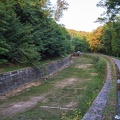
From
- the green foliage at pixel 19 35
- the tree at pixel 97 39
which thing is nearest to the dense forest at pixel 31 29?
the green foliage at pixel 19 35

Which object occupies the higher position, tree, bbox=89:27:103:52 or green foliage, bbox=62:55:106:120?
tree, bbox=89:27:103:52

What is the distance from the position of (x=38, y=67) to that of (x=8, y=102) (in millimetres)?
6912

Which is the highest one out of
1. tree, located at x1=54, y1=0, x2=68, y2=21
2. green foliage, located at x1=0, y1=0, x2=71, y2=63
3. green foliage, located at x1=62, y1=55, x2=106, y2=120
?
tree, located at x1=54, y1=0, x2=68, y2=21

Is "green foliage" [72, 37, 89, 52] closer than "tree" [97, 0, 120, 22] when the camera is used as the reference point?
No

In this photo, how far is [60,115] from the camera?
7.84 metres

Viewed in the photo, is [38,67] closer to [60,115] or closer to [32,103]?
[32,103]

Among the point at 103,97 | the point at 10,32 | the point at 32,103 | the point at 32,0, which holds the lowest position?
the point at 32,103

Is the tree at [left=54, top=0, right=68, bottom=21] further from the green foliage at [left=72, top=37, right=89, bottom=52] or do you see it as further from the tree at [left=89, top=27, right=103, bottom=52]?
the green foliage at [left=72, top=37, right=89, bottom=52]

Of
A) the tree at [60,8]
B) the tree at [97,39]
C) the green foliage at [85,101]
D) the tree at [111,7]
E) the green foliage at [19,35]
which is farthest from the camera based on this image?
the tree at [97,39]

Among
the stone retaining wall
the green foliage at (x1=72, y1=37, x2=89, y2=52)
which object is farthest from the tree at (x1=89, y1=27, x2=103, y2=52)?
the stone retaining wall

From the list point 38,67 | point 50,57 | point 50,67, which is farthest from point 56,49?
point 38,67

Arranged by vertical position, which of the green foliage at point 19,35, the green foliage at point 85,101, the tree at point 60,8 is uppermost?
the tree at point 60,8

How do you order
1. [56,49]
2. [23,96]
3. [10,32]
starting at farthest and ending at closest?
[56,49], [10,32], [23,96]

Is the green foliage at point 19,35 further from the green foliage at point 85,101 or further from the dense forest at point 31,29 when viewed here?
the green foliage at point 85,101
